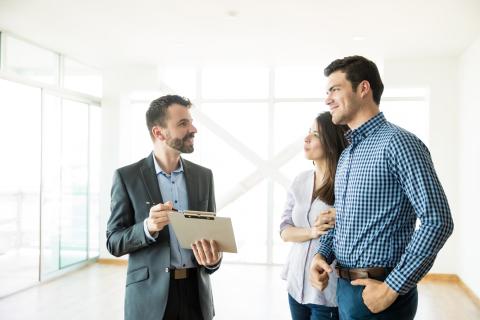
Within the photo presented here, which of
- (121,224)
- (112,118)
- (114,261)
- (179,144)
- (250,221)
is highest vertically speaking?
(112,118)

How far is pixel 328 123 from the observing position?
2.13m

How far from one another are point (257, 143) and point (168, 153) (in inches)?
201

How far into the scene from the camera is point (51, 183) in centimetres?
581

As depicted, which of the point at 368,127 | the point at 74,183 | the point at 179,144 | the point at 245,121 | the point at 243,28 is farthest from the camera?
the point at 245,121

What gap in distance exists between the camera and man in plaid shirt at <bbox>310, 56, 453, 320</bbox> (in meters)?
1.35

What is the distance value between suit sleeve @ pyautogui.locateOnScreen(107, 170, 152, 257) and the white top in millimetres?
721

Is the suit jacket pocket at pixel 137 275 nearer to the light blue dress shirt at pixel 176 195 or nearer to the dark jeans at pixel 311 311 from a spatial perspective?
the light blue dress shirt at pixel 176 195

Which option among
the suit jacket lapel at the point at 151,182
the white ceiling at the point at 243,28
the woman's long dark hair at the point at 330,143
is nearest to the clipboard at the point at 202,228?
the suit jacket lapel at the point at 151,182

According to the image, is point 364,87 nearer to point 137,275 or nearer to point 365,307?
point 365,307

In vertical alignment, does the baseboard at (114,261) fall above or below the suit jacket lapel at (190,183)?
below

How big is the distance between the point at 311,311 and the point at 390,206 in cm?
84

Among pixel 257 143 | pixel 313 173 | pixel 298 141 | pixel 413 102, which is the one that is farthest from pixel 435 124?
pixel 313 173

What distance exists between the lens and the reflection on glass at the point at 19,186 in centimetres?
491

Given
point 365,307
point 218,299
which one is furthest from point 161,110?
point 218,299
